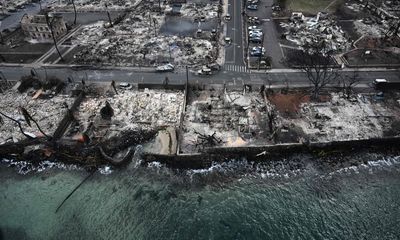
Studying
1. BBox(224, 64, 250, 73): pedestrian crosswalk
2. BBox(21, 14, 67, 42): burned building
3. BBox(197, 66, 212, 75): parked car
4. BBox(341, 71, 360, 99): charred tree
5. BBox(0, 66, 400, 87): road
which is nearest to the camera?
BBox(341, 71, 360, 99): charred tree

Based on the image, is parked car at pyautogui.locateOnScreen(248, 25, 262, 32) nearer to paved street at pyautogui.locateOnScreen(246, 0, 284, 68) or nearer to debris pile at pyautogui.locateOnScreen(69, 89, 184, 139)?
paved street at pyautogui.locateOnScreen(246, 0, 284, 68)

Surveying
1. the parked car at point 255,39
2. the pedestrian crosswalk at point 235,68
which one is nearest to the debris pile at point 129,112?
the pedestrian crosswalk at point 235,68

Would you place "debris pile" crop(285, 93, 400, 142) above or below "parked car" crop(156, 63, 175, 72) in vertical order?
below

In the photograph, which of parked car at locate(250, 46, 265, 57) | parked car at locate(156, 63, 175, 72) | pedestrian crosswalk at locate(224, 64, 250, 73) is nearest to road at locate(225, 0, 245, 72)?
pedestrian crosswalk at locate(224, 64, 250, 73)

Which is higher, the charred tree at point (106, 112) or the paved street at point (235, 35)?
the paved street at point (235, 35)

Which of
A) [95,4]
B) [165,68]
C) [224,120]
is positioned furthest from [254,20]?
[95,4]

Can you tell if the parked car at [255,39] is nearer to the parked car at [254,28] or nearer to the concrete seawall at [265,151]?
the parked car at [254,28]
